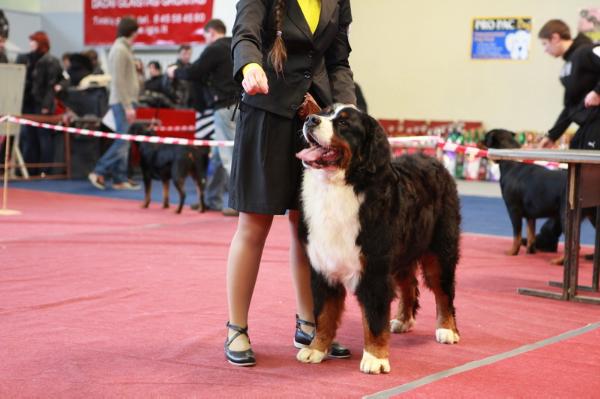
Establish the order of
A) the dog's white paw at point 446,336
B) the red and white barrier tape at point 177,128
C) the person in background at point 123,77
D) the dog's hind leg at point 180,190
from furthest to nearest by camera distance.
→ the red and white barrier tape at point 177,128 → the person in background at point 123,77 → the dog's hind leg at point 180,190 → the dog's white paw at point 446,336

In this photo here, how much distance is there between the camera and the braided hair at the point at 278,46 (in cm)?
324

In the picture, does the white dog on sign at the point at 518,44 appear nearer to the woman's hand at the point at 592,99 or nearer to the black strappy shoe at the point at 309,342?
the woman's hand at the point at 592,99

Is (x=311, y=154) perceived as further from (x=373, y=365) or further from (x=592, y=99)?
(x=592, y=99)

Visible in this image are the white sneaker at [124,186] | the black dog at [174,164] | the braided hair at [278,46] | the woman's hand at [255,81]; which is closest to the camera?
the woman's hand at [255,81]

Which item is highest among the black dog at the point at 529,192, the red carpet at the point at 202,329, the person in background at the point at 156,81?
the person in background at the point at 156,81

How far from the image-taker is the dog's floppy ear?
3197 millimetres

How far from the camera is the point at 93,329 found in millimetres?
3934

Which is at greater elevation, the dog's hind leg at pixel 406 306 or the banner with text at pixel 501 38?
the banner with text at pixel 501 38

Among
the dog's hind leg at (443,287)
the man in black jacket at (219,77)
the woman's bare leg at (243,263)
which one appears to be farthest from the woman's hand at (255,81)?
the man in black jacket at (219,77)

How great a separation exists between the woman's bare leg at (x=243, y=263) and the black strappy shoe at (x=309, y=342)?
307mm

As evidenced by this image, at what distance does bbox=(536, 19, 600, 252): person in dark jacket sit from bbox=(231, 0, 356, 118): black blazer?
142 inches

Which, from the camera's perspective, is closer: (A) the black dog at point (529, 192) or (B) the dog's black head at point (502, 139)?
(A) the black dog at point (529, 192)

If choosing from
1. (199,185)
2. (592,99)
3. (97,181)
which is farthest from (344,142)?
(97,181)

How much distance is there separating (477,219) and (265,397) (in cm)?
679
